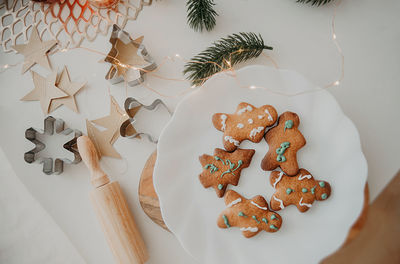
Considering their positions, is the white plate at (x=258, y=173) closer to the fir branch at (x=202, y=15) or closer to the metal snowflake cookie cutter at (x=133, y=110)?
the metal snowflake cookie cutter at (x=133, y=110)

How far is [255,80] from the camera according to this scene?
948 millimetres

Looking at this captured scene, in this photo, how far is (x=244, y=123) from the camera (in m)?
0.93

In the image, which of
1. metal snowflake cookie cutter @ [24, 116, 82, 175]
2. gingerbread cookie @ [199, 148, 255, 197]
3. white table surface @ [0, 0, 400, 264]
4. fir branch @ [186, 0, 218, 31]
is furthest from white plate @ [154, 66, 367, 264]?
metal snowflake cookie cutter @ [24, 116, 82, 175]

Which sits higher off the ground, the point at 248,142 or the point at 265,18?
the point at 265,18

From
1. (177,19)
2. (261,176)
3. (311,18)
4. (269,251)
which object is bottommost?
(269,251)

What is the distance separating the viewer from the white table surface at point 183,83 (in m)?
0.98

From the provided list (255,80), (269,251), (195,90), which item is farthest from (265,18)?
(269,251)

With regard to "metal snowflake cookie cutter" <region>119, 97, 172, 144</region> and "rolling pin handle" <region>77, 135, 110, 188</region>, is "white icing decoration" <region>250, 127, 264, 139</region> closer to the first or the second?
"metal snowflake cookie cutter" <region>119, 97, 172, 144</region>

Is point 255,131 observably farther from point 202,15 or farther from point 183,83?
point 202,15

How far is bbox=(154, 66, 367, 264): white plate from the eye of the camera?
0.88 metres

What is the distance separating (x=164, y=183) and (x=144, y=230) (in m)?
0.26

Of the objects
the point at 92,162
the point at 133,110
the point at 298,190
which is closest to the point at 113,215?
the point at 92,162

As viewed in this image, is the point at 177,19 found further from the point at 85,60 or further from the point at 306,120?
the point at 306,120

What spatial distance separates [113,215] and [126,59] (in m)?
0.61
